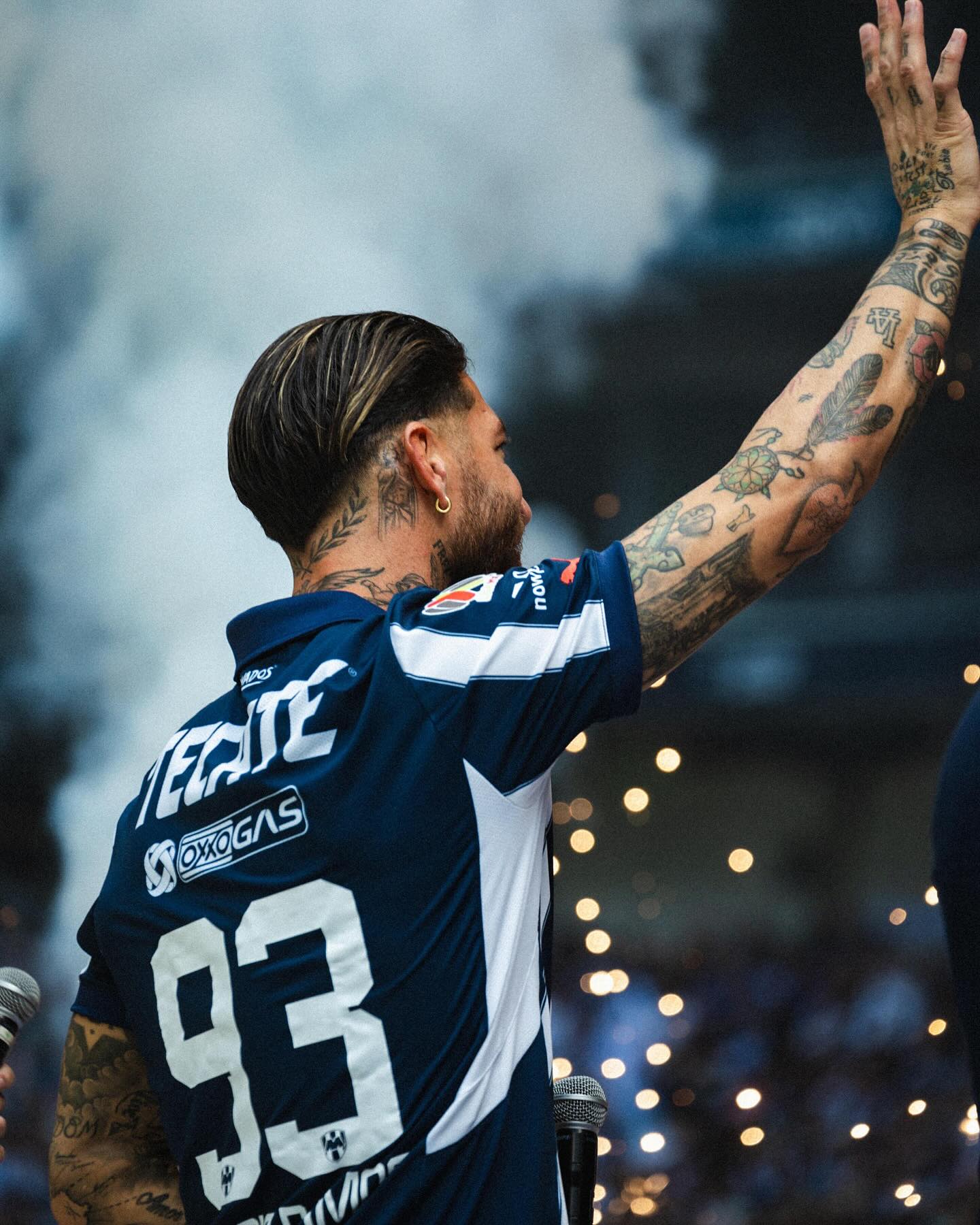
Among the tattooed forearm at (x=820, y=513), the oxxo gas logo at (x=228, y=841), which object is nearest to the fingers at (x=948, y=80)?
the tattooed forearm at (x=820, y=513)

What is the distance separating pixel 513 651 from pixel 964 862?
0.37m

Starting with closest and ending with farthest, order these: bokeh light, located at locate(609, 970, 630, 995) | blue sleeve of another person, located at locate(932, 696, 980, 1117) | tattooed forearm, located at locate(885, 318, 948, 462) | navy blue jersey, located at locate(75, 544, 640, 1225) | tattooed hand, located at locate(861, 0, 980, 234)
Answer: blue sleeve of another person, located at locate(932, 696, 980, 1117) → navy blue jersey, located at locate(75, 544, 640, 1225) → tattooed forearm, located at locate(885, 318, 948, 462) → tattooed hand, located at locate(861, 0, 980, 234) → bokeh light, located at locate(609, 970, 630, 995)

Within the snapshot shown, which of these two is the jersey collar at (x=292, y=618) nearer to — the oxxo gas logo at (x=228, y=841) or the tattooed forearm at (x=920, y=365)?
the oxxo gas logo at (x=228, y=841)

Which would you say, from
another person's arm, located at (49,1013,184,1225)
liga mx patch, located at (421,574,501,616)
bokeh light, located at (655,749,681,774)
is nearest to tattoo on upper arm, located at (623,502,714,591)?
liga mx patch, located at (421,574,501,616)

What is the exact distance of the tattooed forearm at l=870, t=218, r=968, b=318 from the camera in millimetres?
1055

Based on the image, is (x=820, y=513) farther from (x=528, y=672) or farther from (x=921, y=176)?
(x=921, y=176)

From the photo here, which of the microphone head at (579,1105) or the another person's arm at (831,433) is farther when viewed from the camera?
the microphone head at (579,1105)

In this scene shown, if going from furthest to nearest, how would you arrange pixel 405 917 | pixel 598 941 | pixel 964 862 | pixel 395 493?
pixel 598 941
pixel 395 493
pixel 405 917
pixel 964 862

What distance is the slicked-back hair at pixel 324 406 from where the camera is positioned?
113cm

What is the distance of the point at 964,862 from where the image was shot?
65 centimetres

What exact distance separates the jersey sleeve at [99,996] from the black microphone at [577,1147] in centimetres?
Answer: 41

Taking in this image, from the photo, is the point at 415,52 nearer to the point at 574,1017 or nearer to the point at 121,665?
the point at 121,665

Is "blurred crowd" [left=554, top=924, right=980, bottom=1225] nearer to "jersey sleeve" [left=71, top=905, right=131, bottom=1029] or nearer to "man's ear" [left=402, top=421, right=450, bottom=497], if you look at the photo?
→ "jersey sleeve" [left=71, top=905, right=131, bottom=1029]

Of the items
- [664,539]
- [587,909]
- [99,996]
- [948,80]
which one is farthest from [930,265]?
[587,909]
